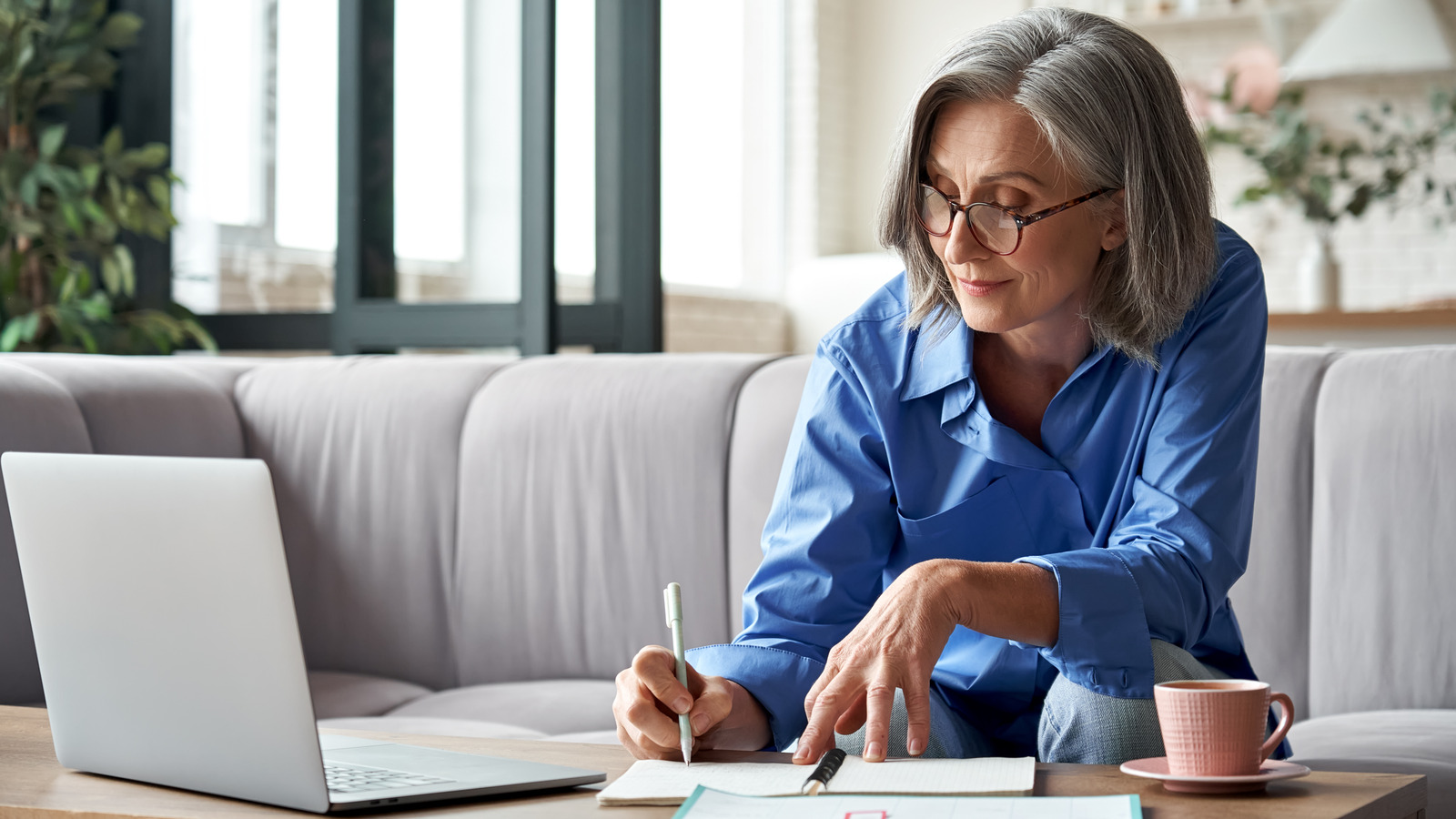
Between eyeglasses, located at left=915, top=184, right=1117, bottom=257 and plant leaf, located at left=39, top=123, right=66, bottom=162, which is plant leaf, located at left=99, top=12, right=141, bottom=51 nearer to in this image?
plant leaf, located at left=39, top=123, right=66, bottom=162

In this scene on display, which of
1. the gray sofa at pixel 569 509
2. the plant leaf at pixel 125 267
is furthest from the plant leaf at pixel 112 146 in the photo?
the gray sofa at pixel 569 509

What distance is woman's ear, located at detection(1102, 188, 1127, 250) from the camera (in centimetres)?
135

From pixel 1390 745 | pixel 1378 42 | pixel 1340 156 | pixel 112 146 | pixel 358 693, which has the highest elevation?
pixel 1378 42

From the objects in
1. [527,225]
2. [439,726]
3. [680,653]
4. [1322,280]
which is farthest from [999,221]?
[1322,280]

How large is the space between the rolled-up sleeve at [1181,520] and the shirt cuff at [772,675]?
22 cm

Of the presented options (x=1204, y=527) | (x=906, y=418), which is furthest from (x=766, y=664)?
(x=1204, y=527)

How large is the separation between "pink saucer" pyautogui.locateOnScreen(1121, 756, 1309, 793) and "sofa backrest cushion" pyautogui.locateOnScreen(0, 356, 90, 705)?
5.11 ft

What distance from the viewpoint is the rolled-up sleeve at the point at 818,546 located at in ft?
4.17

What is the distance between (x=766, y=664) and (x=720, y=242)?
17.2ft

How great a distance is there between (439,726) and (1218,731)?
4.15 ft

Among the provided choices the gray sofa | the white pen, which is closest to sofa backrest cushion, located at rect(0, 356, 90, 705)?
the gray sofa

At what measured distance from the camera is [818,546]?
135 centimetres

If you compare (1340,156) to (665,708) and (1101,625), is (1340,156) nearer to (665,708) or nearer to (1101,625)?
(1101,625)

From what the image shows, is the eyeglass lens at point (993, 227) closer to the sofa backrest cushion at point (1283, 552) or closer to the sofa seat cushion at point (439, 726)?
the sofa backrest cushion at point (1283, 552)
